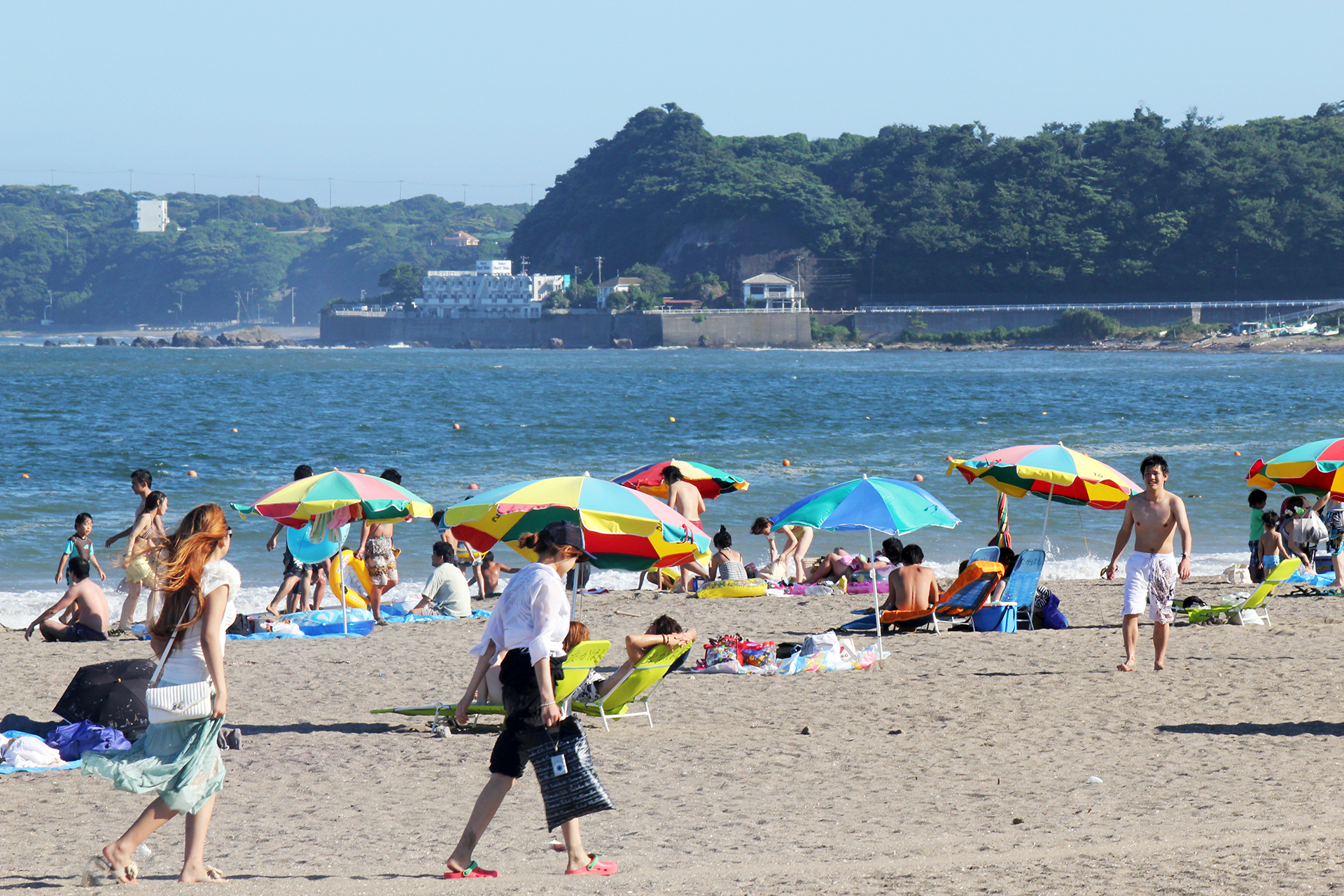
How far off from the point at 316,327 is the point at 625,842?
182 metres

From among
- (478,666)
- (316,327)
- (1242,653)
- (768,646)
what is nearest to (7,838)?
(478,666)

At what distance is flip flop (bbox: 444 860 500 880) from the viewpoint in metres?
4.01

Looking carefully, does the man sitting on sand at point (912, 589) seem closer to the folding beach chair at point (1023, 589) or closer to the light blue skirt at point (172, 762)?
the folding beach chair at point (1023, 589)

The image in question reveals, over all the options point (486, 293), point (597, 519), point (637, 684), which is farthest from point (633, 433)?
point (486, 293)

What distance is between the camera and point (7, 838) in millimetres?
4645

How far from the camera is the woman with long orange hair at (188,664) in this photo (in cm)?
361

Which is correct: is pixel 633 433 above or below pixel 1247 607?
below

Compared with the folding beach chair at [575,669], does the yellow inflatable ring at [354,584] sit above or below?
below

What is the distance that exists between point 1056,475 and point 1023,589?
914 mm

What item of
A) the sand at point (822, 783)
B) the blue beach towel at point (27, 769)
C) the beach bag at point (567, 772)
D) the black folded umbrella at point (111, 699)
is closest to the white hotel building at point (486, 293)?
the sand at point (822, 783)

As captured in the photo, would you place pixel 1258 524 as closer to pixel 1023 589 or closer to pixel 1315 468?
pixel 1315 468

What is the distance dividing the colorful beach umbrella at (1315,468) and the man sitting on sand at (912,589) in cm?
273

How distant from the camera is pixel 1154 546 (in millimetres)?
7035

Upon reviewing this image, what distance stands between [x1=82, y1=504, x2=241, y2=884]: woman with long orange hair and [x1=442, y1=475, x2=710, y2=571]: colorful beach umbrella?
9.68ft
